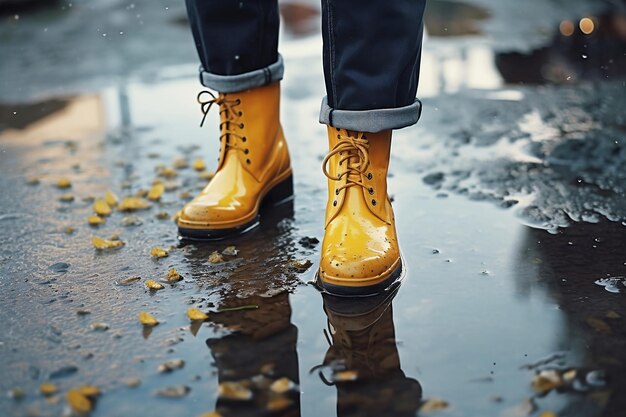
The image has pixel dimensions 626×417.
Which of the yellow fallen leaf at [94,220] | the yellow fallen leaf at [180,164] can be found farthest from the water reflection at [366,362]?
the yellow fallen leaf at [180,164]

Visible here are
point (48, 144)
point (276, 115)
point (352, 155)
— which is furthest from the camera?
point (48, 144)

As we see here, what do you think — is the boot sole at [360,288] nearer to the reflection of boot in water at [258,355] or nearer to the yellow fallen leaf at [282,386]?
the reflection of boot in water at [258,355]

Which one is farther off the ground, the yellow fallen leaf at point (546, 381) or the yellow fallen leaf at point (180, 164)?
the yellow fallen leaf at point (546, 381)

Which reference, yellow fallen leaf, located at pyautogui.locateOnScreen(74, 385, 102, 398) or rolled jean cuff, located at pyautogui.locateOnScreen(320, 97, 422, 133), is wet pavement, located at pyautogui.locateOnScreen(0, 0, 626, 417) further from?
rolled jean cuff, located at pyautogui.locateOnScreen(320, 97, 422, 133)

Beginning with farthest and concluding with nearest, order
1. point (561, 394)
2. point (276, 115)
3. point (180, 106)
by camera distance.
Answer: point (180, 106) → point (276, 115) → point (561, 394)

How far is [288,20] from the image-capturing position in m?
4.69

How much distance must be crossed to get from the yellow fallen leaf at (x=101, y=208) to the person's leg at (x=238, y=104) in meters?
0.28

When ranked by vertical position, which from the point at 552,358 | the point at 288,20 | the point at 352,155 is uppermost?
the point at 352,155

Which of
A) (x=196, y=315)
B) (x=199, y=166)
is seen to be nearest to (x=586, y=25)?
(x=199, y=166)

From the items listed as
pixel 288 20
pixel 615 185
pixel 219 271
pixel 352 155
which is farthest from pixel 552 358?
pixel 288 20

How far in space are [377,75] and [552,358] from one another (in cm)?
63

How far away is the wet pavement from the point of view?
49.4 inches

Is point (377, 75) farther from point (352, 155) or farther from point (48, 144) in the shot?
point (48, 144)

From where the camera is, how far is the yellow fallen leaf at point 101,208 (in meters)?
2.05
